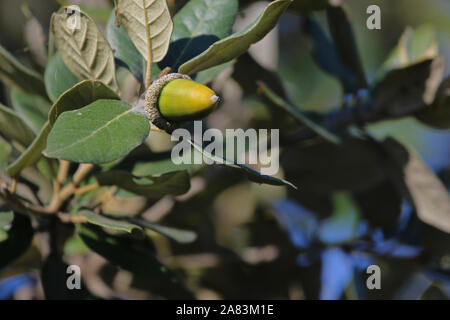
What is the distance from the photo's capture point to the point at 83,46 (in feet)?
2.47

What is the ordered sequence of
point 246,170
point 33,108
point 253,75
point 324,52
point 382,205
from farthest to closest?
point 382,205 < point 324,52 < point 253,75 < point 33,108 < point 246,170

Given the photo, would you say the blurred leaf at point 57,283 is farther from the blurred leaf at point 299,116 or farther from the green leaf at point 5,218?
the blurred leaf at point 299,116

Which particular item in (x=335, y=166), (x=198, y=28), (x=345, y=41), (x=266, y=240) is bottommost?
(x=266, y=240)

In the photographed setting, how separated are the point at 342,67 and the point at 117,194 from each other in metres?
0.60

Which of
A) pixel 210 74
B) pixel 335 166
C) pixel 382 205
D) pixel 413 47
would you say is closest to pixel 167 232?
pixel 210 74

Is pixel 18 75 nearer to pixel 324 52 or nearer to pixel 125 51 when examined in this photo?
pixel 125 51

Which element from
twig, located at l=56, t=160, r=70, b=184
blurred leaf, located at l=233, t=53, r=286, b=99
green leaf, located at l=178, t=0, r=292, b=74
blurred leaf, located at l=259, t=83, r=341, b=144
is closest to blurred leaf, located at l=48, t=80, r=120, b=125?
green leaf, located at l=178, t=0, r=292, b=74

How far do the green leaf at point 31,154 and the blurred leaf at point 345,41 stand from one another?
655mm

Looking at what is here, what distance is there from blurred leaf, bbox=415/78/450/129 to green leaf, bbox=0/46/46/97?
0.78 metres

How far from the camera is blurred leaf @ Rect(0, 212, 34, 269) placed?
Result: 2.94ft

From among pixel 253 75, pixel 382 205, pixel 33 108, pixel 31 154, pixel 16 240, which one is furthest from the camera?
pixel 382 205

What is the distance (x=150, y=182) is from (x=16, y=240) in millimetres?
265

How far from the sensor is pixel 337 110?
1210 millimetres
